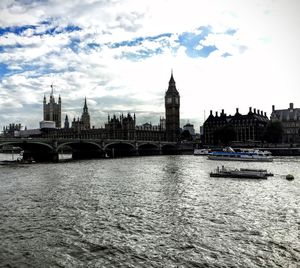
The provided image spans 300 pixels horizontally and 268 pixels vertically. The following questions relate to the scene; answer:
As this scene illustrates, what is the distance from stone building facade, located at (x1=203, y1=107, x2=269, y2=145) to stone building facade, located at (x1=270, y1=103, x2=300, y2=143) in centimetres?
802

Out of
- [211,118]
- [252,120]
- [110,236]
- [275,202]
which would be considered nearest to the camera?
[110,236]

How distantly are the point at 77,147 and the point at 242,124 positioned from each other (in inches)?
3143

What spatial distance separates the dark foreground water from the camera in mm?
13688

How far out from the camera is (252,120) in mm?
142125

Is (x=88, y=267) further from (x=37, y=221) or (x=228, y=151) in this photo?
(x=228, y=151)

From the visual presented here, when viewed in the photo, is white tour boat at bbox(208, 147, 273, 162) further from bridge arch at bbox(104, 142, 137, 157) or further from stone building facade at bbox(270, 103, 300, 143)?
stone building facade at bbox(270, 103, 300, 143)

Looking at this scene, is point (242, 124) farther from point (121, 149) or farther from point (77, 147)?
point (77, 147)

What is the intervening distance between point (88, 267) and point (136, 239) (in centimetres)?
371

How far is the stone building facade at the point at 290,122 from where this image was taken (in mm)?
134125

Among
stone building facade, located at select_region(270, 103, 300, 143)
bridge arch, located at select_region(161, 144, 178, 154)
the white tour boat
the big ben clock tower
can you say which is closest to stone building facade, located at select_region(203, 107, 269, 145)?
stone building facade, located at select_region(270, 103, 300, 143)

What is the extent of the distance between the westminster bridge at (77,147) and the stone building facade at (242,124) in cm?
2710

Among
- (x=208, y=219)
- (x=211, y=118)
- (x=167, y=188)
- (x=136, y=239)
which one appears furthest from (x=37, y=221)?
(x=211, y=118)

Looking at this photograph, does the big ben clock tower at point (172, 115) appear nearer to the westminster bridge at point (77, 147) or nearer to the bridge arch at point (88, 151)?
the westminster bridge at point (77, 147)

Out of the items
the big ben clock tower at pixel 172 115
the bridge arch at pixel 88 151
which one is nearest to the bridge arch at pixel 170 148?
the bridge arch at pixel 88 151
